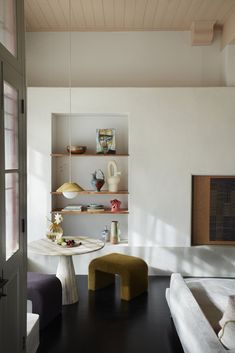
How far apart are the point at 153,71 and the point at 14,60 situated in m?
3.55

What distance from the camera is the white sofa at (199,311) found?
2.38 m

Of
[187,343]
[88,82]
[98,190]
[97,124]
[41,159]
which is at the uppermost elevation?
[88,82]

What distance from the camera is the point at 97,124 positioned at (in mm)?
5684

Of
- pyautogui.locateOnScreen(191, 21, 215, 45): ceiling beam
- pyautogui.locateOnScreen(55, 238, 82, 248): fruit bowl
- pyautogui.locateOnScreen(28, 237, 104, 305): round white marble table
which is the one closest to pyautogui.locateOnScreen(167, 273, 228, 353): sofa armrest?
pyautogui.locateOnScreen(28, 237, 104, 305): round white marble table

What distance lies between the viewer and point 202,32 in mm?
5395

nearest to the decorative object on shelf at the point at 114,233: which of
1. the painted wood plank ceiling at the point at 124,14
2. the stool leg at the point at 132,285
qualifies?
the stool leg at the point at 132,285

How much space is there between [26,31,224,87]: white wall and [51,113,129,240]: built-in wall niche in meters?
0.57

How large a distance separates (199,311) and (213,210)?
2.72 m

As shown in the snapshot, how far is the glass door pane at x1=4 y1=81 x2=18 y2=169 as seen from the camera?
7.59 ft

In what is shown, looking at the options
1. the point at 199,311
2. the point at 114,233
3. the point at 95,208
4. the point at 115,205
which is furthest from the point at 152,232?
the point at 199,311

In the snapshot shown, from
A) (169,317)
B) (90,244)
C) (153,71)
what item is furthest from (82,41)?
(169,317)

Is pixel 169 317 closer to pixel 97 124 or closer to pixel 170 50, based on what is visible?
pixel 97 124

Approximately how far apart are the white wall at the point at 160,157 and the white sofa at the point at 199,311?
166 cm

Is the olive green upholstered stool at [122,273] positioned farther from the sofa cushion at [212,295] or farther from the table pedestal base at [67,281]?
the sofa cushion at [212,295]
